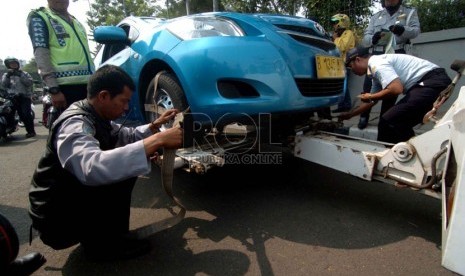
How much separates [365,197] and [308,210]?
541mm

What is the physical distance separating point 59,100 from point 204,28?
4.69 feet

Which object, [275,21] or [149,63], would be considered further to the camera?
[149,63]

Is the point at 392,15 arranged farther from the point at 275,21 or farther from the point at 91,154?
the point at 91,154

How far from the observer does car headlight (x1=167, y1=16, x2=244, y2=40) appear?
2.21 m

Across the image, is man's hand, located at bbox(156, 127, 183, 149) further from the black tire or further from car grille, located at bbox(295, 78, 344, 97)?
car grille, located at bbox(295, 78, 344, 97)

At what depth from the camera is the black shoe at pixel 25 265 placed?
56.3 inches

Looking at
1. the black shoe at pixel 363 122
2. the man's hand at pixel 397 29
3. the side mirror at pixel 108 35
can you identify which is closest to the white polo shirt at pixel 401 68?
the man's hand at pixel 397 29

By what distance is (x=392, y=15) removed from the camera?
370 centimetres

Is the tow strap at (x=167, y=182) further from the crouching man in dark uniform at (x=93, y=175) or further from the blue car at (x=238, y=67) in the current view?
the blue car at (x=238, y=67)

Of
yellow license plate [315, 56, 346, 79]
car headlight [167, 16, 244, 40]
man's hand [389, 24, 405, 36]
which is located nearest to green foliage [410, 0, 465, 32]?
man's hand [389, 24, 405, 36]

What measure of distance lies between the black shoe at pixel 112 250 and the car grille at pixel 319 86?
1529mm

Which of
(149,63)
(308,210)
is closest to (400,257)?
(308,210)

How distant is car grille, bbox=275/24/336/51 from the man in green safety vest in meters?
1.87

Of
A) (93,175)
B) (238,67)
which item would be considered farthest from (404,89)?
(93,175)
